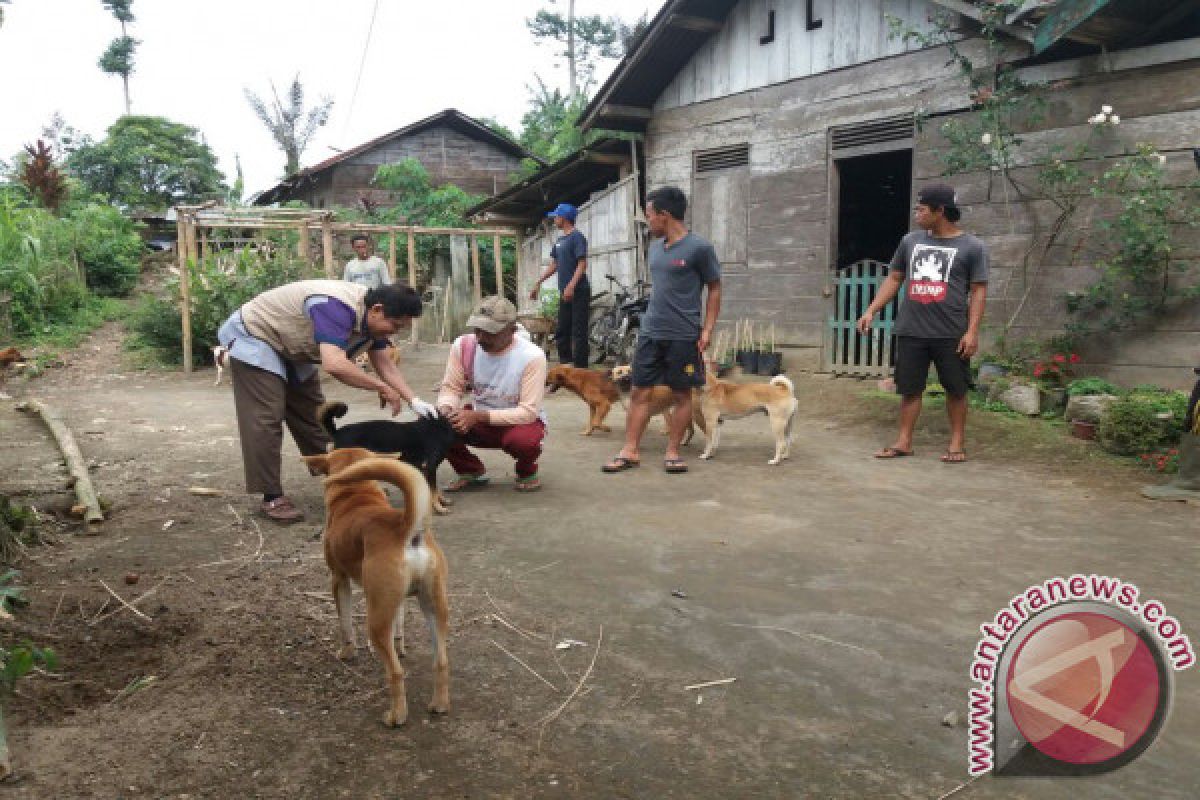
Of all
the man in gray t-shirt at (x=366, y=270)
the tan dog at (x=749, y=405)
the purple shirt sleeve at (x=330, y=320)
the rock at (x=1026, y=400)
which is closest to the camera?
the purple shirt sleeve at (x=330, y=320)

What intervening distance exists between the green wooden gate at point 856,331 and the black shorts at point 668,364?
4.18 m

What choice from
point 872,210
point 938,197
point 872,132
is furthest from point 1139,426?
point 872,210

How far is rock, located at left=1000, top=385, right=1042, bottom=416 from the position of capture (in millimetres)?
7191

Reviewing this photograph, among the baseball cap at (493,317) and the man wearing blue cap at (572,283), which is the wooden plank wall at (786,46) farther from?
the baseball cap at (493,317)

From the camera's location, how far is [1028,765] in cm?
213

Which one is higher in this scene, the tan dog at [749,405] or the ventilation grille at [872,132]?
the ventilation grille at [872,132]

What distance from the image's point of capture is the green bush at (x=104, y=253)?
63.8 feet

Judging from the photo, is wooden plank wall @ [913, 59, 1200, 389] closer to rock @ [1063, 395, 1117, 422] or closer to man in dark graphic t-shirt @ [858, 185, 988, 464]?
rock @ [1063, 395, 1117, 422]

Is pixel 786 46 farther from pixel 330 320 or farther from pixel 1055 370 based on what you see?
pixel 330 320

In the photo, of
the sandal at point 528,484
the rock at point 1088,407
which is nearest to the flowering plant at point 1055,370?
the rock at point 1088,407

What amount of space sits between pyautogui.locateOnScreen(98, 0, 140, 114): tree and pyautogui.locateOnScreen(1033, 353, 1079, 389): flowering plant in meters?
43.2

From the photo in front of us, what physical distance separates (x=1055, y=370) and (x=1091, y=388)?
17.8 inches

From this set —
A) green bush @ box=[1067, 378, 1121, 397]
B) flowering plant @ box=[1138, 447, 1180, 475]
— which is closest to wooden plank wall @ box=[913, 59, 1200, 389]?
green bush @ box=[1067, 378, 1121, 397]

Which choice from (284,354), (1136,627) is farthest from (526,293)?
(1136,627)
